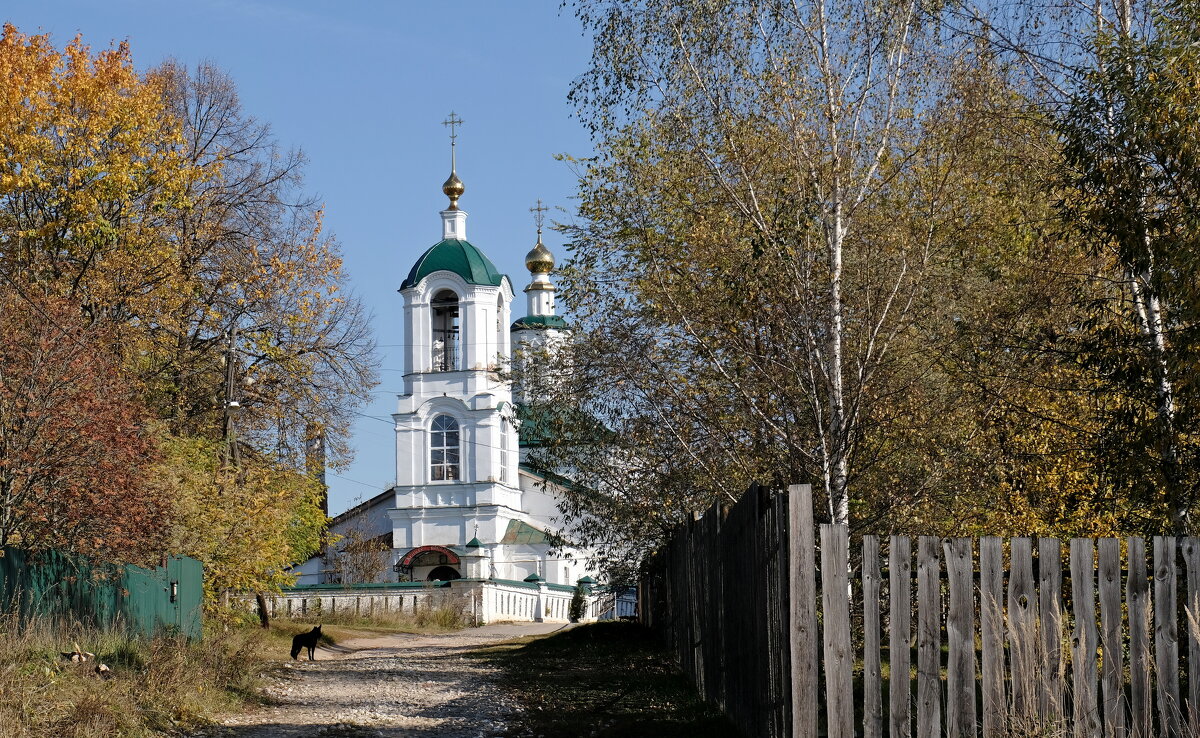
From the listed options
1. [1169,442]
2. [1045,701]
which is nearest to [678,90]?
[1169,442]

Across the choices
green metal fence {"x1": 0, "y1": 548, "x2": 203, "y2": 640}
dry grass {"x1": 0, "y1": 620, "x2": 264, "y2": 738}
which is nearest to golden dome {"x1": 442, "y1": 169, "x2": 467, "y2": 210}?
green metal fence {"x1": 0, "y1": 548, "x2": 203, "y2": 640}

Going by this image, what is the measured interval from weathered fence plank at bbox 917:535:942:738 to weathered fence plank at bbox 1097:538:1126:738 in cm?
92

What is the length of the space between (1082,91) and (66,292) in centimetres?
2064

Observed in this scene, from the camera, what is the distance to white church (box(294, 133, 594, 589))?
60.7 meters

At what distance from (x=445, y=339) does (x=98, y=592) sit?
45.3 m

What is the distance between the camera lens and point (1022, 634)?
309 inches

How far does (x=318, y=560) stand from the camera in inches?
2621

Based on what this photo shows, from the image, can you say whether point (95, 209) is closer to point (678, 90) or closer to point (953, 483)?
point (678, 90)

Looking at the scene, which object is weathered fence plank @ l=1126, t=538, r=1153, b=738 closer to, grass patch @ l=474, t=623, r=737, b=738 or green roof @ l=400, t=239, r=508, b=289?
grass patch @ l=474, t=623, r=737, b=738

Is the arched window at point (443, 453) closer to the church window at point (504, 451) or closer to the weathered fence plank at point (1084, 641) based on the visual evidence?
the church window at point (504, 451)


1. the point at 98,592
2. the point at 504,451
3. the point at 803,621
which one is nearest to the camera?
the point at 803,621

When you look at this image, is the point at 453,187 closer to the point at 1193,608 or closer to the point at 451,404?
the point at 451,404

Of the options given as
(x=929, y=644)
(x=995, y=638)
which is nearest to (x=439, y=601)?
(x=929, y=644)

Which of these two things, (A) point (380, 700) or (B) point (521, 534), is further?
(B) point (521, 534)
